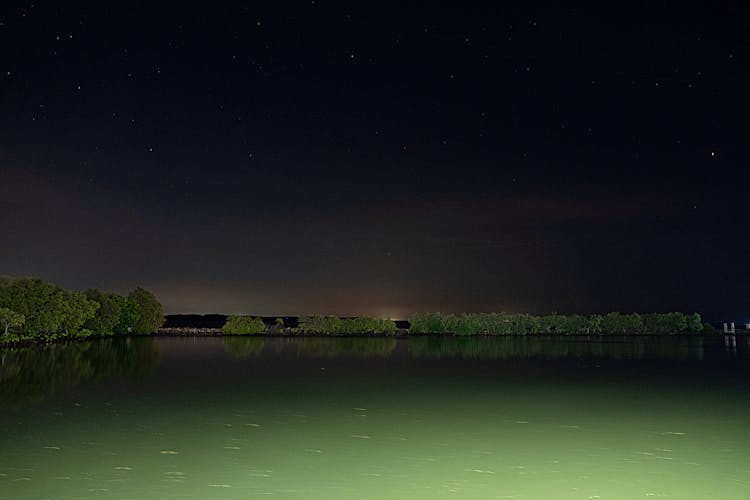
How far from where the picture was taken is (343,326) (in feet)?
503

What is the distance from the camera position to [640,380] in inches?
1652

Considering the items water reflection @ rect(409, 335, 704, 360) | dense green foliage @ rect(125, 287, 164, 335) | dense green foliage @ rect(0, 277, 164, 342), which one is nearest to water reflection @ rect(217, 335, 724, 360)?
water reflection @ rect(409, 335, 704, 360)

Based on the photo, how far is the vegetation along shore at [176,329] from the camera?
248 feet

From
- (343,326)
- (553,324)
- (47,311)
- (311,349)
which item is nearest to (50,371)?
(47,311)

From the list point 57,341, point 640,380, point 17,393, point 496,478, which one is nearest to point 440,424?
point 496,478

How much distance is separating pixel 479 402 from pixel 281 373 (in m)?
18.7

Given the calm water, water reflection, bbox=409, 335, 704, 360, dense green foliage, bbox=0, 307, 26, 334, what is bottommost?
the calm water

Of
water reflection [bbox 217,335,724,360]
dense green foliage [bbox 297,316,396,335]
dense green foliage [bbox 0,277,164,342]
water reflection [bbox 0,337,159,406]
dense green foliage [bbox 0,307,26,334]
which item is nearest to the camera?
water reflection [bbox 0,337,159,406]

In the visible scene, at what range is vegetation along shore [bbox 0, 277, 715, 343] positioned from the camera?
7562 centimetres

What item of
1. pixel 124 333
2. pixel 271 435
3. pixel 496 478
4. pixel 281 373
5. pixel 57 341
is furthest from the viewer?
pixel 124 333

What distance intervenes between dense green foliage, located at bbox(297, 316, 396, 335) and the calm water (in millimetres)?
109439

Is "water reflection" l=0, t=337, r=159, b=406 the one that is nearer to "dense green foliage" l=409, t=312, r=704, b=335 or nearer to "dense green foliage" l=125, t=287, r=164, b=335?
"dense green foliage" l=125, t=287, r=164, b=335

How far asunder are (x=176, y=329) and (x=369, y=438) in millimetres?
146068

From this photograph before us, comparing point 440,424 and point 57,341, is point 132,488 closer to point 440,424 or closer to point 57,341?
point 440,424
